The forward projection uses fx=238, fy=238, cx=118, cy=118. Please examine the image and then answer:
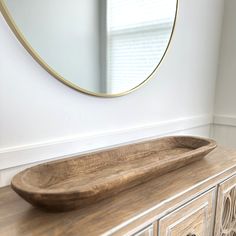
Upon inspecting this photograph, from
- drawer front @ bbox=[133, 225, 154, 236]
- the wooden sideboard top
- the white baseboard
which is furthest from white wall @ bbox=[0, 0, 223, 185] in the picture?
drawer front @ bbox=[133, 225, 154, 236]

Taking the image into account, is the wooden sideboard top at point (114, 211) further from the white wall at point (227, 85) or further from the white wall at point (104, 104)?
the white wall at point (227, 85)

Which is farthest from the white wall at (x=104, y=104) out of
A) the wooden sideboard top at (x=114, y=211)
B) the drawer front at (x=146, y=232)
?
the drawer front at (x=146, y=232)

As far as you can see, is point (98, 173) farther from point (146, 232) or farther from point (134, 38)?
point (134, 38)

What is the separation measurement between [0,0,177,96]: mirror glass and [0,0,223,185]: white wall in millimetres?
47

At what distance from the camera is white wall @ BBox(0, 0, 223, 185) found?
2.55 feet

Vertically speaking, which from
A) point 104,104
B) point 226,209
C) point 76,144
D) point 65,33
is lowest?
point 226,209

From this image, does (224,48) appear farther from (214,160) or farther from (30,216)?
(30,216)

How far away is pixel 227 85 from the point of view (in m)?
1.74

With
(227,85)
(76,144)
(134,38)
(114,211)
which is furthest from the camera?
(227,85)

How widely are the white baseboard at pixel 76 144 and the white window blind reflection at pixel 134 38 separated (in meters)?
0.22

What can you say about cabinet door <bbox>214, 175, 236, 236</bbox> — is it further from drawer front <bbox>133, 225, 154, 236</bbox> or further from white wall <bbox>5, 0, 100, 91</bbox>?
white wall <bbox>5, 0, 100, 91</bbox>

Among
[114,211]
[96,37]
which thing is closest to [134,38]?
A: [96,37]

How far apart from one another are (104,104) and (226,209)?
71 cm

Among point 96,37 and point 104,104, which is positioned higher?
point 96,37
